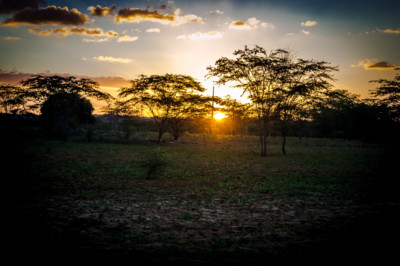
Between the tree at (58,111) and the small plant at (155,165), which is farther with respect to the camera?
the tree at (58,111)

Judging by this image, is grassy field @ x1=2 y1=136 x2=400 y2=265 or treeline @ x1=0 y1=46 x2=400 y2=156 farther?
treeline @ x1=0 y1=46 x2=400 y2=156

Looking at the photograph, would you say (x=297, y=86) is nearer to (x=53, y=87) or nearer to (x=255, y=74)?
(x=255, y=74)

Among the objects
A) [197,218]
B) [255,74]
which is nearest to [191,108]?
[255,74]

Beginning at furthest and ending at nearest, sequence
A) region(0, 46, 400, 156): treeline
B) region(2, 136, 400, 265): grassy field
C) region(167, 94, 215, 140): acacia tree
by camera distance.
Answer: region(167, 94, 215, 140): acacia tree, region(0, 46, 400, 156): treeline, region(2, 136, 400, 265): grassy field

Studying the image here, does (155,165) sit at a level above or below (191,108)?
below

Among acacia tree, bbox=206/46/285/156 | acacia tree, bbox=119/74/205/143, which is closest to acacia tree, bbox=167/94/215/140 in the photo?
acacia tree, bbox=119/74/205/143

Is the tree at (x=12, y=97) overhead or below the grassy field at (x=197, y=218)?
overhead

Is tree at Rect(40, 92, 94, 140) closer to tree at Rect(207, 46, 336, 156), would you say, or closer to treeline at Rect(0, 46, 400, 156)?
treeline at Rect(0, 46, 400, 156)

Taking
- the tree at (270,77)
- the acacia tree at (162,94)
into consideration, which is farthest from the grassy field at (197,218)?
the acacia tree at (162,94)

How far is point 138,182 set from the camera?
8.77 m

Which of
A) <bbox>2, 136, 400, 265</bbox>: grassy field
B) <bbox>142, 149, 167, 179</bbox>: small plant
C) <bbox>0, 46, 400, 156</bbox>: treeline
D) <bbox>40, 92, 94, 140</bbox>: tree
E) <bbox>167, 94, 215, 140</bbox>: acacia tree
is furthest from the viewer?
<bbox>167, 94, 215, 140</bbox>: acacia tree

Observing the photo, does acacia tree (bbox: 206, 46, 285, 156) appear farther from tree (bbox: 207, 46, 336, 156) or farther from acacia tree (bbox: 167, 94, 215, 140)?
acacia tree (bbox: 167, 94, 215, 140)

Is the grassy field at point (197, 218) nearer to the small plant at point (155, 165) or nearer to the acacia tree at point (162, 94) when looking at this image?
the small plant at point (155, 165)

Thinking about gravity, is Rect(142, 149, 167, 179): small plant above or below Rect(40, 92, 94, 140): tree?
below
